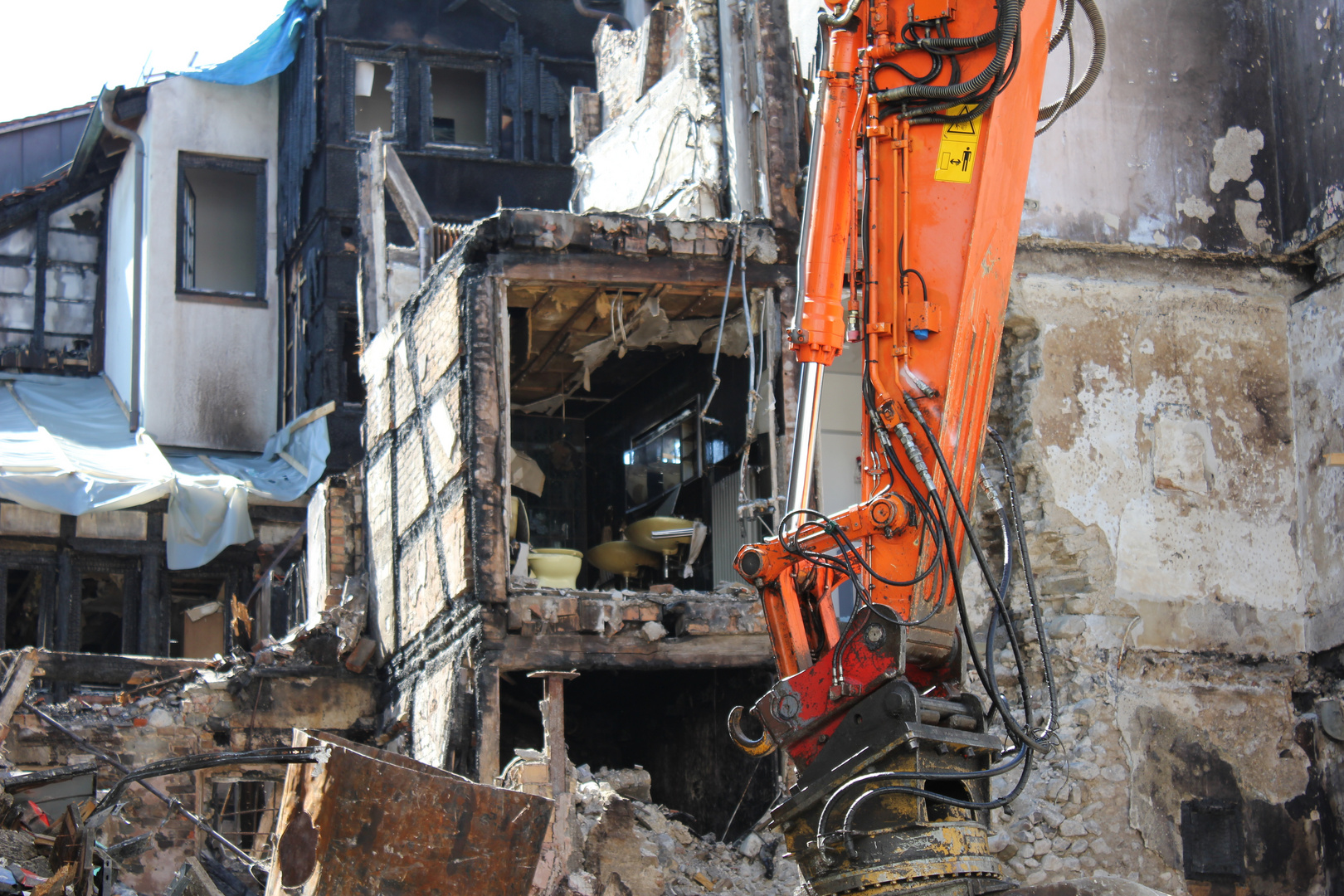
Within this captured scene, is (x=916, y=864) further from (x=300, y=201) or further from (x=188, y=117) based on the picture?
(x=188, y=117)

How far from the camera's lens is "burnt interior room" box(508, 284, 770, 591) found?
11000 millimetres

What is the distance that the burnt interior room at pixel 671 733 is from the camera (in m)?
10.6

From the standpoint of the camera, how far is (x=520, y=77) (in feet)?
64.8

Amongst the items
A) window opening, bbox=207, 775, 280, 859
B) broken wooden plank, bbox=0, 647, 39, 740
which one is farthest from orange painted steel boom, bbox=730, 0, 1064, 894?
window opening, bbox=207, 775, 280, 859

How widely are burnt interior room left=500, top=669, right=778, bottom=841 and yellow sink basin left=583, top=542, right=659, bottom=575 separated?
96cm

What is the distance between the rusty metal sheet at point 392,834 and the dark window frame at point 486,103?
1545 centimetres

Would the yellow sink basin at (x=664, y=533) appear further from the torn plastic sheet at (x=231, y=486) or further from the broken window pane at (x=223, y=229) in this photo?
the broken window pane at (x=223, y=229)

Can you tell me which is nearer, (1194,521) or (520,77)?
(1194,521)

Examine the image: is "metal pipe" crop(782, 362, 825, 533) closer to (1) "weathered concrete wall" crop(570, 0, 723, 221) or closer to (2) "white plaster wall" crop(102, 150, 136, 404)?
(1) "weathered concrete wall" crop(570, 0, 723, 221)

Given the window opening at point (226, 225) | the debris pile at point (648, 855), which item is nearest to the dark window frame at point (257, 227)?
the window opening at point (226, 225)

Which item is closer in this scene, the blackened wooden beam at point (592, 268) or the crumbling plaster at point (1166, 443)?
the crumbling plaster at point (1166, 443)

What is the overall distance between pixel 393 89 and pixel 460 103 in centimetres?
115

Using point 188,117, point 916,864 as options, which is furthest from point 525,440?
point 916,864

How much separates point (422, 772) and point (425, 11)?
658 inches
